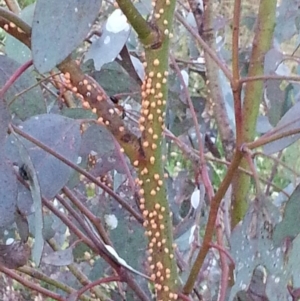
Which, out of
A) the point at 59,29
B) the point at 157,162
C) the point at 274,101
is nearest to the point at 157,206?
the point at 157,162

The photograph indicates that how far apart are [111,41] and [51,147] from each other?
102mm

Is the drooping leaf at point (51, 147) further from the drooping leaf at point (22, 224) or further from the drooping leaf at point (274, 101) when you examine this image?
the drooping leaf at point (274, 101)

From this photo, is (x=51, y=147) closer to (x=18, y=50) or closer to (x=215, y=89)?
(x=18, y=50)

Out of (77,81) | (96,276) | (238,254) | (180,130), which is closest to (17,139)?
(77,81)

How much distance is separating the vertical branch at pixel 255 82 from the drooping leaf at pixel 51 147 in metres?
0.24

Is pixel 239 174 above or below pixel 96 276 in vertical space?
above

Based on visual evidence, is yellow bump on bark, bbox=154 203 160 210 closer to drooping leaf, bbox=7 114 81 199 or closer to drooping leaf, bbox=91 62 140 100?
drooping leaf, bbox=7 114 81 199

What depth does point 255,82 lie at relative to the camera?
639mm

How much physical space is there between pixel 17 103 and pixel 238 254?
0.66 ft

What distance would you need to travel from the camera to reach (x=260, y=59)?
0.63 metres

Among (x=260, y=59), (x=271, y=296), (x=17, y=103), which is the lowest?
(x=271, y=296)

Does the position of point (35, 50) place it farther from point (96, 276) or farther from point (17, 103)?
point (96, 276)

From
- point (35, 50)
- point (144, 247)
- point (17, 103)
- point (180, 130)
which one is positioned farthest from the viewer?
point (180, 130)

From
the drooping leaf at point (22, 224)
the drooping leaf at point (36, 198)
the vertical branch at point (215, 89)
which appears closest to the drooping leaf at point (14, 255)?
the drooping leaf at point (22, 224)
